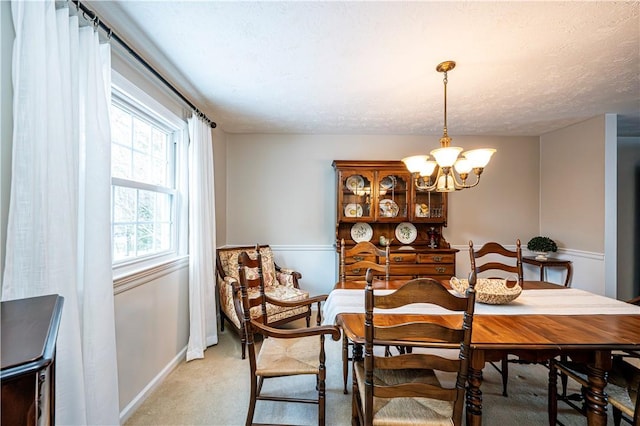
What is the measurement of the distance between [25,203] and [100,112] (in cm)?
60

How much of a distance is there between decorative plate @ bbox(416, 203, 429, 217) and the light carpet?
1.85m

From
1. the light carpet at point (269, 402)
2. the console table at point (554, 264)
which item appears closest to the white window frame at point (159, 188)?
the light carpet at point (269, 402)

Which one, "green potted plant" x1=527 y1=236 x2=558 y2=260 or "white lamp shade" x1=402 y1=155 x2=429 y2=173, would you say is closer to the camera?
"white lamp shade" x1=402 y1=155 x2=429 y2=173

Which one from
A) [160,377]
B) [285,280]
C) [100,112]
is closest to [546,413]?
[285,280]

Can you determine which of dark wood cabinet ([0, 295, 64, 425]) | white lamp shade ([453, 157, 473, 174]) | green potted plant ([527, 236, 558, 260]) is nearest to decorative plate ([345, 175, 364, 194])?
white lamp shade ([453, 157, 473, 174])

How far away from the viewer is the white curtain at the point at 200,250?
2.51 metres

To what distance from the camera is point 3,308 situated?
777 mm

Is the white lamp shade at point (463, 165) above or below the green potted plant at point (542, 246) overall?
above

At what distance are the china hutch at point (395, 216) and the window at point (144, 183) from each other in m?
1.88

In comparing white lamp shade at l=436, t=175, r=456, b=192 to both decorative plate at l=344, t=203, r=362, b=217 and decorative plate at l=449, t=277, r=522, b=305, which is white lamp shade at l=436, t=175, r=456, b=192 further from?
decorative plate at l=344, t=203, r=362, b=217

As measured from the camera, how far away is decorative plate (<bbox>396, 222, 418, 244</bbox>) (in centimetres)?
380

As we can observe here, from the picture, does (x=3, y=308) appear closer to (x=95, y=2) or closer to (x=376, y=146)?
(x=95, y=2)

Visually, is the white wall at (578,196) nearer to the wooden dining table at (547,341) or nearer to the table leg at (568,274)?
the table leg at (568,274)

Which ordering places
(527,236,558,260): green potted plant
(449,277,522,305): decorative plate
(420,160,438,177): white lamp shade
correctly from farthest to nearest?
(527,236,558,260): green potted plant
(420,160,438,177): white lamp shade
(449,277,522,305): decorative plate
